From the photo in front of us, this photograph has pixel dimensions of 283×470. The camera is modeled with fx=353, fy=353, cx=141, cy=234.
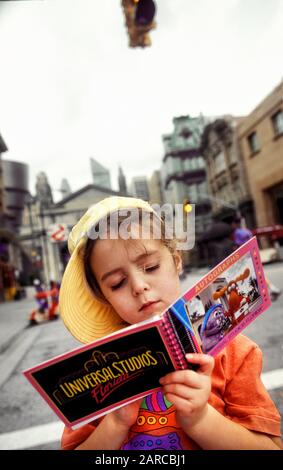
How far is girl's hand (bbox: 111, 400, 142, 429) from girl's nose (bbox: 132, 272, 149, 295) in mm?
273

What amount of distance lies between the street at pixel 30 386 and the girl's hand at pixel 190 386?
4.50 ft

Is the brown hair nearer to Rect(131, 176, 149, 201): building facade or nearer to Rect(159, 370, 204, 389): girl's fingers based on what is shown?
Rect(131, 176, 149, 201): building facade

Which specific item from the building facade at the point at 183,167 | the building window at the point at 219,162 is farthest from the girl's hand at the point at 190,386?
the building facade at the point at 183,167

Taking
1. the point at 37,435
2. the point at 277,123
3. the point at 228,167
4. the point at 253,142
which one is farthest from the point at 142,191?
the point at 228,167

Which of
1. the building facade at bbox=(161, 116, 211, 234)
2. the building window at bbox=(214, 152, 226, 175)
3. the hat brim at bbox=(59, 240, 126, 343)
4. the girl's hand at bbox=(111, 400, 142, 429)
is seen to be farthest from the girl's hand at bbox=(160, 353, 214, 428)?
the building facade at bbox=(161, 116, 211, 234)

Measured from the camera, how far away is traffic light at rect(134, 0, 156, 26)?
331cm

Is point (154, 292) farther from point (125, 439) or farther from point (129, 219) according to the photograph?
point (125, 439)

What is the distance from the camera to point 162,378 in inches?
30.4

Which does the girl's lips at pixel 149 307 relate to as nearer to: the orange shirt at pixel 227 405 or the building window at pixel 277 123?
the orange shirt at pixel 227 405

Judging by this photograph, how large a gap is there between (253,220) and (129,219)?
23.3 m

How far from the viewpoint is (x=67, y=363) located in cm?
72

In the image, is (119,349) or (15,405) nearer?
(119,349)
